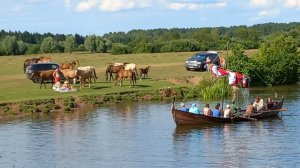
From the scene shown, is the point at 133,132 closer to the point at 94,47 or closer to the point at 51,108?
the point at 51,108

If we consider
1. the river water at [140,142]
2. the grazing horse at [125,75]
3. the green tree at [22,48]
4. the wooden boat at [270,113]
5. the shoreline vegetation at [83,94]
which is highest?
the green tree at [22,48]

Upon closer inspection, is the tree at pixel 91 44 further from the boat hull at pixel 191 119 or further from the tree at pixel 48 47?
the boat hull at pixel 191 119

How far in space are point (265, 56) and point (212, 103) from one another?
16.3m

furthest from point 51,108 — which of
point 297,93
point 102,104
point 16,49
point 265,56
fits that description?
point 16,49

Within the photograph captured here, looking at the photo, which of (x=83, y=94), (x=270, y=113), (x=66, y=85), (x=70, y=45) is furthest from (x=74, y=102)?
(x=70, y=45)

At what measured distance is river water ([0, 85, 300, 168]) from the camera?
2366cm

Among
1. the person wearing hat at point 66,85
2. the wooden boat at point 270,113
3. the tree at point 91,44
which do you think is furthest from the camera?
the tree at point 91,44

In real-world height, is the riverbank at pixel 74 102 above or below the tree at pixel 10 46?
below

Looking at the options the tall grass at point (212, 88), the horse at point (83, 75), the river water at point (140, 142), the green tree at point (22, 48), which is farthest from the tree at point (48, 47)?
the river water at point (140, 142)

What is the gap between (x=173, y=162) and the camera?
2339cm

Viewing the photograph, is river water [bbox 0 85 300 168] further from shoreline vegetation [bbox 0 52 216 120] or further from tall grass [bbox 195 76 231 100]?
tall grass [bbox 195 76 231 100]

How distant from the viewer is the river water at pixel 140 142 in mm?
23656

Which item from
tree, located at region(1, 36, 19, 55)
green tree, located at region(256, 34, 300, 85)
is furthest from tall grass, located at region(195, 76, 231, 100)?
tree, located at region(1, 36, 19, 55)

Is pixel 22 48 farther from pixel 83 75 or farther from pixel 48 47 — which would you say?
pixel 83 75
